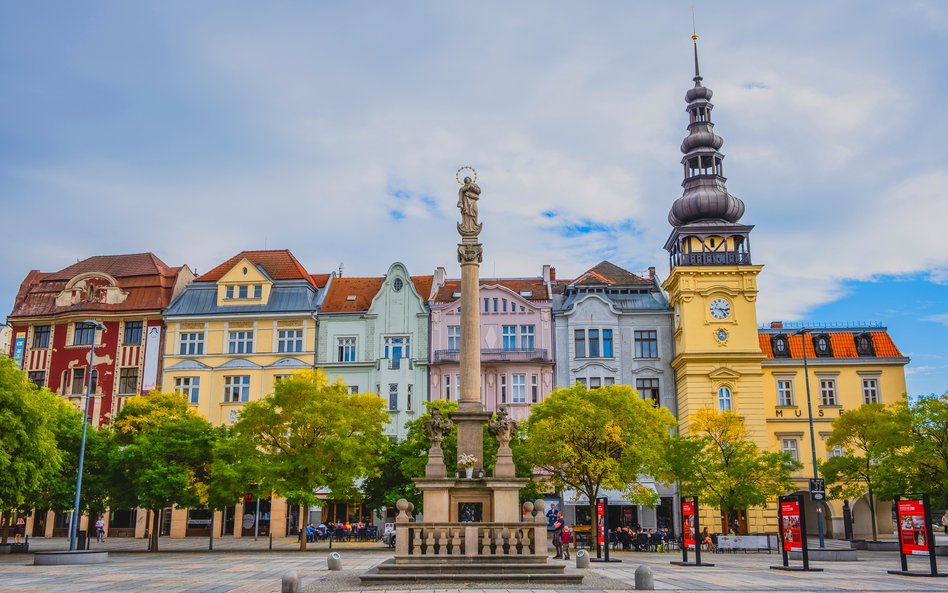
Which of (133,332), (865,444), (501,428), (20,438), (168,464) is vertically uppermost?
(133,332)

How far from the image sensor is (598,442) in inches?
1567

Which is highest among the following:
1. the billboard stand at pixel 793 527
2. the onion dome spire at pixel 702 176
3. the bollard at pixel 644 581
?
the onion dome spire at pixel 702 176

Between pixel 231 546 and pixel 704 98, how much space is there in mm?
40372

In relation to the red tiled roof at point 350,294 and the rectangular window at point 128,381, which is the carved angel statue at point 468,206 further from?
the rectangular window at point 128,381

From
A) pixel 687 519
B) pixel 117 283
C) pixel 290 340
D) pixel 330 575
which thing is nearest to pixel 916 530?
pixel 687 519

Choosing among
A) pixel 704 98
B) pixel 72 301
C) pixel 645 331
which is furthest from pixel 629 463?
pixel 72 301

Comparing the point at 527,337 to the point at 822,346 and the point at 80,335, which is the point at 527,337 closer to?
the point at 822,346

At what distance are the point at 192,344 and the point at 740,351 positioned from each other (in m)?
34.1

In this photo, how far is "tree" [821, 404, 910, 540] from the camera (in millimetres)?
35312

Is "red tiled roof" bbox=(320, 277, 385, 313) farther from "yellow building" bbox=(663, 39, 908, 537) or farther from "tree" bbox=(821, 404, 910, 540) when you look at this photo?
"tree" bbox=(821, 404, 910, 540)

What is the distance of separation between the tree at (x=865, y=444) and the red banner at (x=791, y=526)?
387 inches

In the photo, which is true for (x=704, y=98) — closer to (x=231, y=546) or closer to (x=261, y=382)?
(x=261, y=382)

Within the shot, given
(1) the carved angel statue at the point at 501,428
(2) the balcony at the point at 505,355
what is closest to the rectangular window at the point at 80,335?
(2) the balcony at the point at 505,355

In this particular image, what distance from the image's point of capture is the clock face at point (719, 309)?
2028 inches
